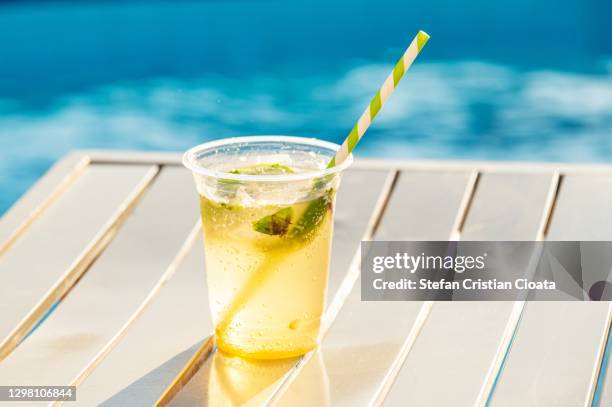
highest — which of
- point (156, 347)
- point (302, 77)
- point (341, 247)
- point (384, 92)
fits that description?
point (302, 77)

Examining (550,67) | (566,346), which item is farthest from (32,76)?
(566,346)

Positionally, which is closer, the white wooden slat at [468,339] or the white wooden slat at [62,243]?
the white wooden slat at [468,339]

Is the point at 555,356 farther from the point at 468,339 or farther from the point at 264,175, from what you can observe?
the point at 264,175

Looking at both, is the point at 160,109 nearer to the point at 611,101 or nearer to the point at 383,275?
the point at 611,101

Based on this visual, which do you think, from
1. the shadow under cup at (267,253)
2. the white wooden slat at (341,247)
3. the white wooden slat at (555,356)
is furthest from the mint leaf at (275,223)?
the white wooden slat at (555,356)

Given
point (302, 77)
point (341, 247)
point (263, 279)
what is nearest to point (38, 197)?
point (341, 247)

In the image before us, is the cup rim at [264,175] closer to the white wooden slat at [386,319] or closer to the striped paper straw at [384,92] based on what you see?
the striped paper straw at [384,92]

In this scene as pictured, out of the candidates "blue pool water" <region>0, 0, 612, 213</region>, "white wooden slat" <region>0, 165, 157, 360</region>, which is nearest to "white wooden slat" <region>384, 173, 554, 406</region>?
"white wooden slat" <region>0, 165, 157, 360</region>
